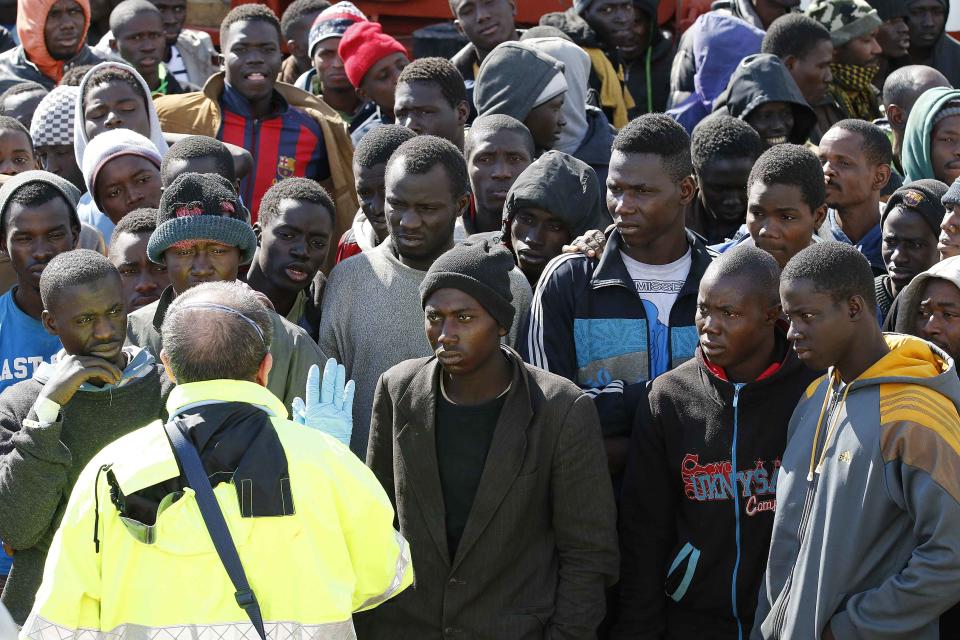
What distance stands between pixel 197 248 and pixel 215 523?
189 cm

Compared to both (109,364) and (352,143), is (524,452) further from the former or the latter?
(352,143)

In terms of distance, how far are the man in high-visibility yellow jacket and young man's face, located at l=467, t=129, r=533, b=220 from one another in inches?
112

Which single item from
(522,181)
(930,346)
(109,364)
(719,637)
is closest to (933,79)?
(522,181)

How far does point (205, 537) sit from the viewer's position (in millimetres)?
2734

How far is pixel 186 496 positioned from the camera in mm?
2760

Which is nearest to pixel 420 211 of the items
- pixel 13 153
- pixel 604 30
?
pixel 13 153

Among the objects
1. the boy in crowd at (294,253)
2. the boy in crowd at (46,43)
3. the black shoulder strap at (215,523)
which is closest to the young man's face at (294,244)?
the boy in crowd at (294,253)

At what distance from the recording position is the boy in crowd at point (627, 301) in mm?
4324

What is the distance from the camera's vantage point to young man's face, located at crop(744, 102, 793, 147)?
6.34 metres

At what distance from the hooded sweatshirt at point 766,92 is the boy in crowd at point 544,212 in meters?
1.70

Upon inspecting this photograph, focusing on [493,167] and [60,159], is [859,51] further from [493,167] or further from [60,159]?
[60,159]

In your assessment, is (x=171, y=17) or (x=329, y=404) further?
(x=171, y=17)

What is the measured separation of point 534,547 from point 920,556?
1118mm

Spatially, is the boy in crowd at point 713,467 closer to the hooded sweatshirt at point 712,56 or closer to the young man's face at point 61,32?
the hooded sweatshirt at point 712,56
